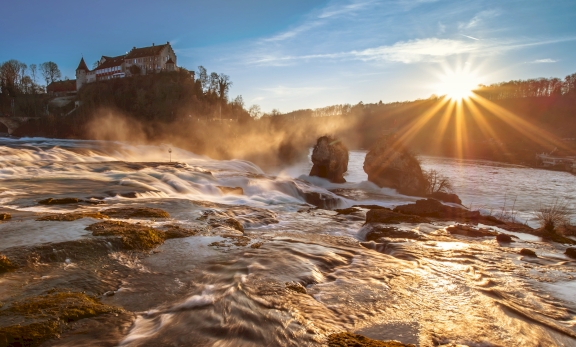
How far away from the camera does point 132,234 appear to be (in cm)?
936

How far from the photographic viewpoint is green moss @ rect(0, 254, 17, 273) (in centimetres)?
680

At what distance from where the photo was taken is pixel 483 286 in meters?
8.48

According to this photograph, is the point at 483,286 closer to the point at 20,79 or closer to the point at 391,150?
the point at 391,150

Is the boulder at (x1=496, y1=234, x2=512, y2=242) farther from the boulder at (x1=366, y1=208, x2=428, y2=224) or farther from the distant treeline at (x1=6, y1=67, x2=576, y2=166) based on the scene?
the distant treeline at (x1=6, y1=67, x2=576, y2=166)

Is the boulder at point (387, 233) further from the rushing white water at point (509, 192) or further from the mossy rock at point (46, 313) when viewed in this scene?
the rushing white water at point (509, 192)

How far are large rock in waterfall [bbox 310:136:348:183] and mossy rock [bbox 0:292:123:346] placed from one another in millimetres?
38102

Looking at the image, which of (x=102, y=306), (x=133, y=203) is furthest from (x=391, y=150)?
(x=102, y=306)

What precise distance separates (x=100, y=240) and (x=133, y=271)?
187 cm

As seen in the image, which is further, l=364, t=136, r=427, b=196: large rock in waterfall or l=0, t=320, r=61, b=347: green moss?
l=364, t=136, r=427, b=196: large rock in waterfall

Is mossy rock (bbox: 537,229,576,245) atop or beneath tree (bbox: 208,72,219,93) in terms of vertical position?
beneath

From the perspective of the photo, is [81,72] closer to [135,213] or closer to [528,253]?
[135,213]

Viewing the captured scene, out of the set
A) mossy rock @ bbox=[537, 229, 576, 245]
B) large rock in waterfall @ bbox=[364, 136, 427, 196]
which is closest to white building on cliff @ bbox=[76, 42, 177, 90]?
large rock in waterfall @ bbox=[364, 136, 427, 196]

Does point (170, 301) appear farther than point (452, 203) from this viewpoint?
No

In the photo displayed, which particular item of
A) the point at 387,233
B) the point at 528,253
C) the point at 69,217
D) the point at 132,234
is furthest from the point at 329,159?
the point at 132,234
